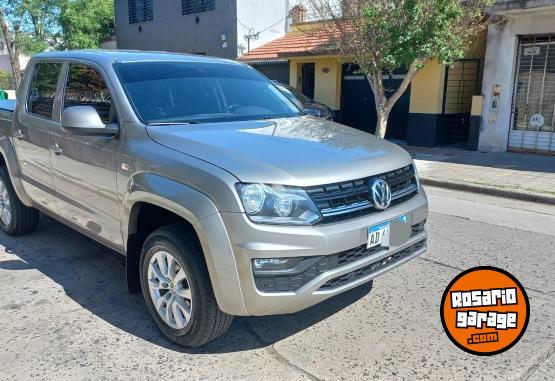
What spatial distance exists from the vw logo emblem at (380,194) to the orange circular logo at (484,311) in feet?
2.00

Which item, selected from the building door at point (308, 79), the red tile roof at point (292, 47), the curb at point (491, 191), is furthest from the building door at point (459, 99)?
the building door at point (308, 79)

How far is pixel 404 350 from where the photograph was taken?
3189 millimetres

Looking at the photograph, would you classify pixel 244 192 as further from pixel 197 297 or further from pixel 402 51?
pixel 402 51

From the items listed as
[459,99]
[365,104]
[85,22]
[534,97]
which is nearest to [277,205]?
[534,97]

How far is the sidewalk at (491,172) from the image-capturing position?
818 centimetres

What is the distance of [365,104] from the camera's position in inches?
591

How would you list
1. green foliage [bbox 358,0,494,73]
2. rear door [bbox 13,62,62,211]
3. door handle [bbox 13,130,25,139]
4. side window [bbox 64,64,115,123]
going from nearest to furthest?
side window [bbox 64,64,115,123], rear door [bbox 13,62,62,211], door handle [bbox 13,130,25,139], green foliage [bbox 358,0,494,73]

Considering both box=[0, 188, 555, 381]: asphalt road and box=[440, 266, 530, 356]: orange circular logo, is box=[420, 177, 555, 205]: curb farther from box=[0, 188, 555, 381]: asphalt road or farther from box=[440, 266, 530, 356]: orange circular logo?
box=[440, 266, 530, 356]: orange circular logo

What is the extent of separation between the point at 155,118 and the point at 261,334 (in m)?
1.67

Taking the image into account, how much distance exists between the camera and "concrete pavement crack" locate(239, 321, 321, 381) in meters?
2.93

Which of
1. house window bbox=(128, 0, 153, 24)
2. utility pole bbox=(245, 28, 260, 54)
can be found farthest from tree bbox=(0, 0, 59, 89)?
utility pole bbox=(245, 28, 260, 54)

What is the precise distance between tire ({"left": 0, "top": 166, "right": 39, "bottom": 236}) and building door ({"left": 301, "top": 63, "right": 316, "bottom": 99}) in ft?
39.7

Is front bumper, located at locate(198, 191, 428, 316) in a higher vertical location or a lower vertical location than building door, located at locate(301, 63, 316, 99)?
lower

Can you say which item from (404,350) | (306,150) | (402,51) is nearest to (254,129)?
(306,150)
